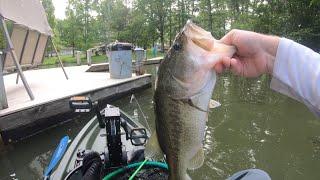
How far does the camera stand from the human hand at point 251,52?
5.64ft

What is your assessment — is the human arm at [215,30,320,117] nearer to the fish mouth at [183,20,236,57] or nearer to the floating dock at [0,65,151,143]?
the fish mouth at [183,20,236,57]

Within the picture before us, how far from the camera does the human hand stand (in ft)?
5.64

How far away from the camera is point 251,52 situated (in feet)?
5.81

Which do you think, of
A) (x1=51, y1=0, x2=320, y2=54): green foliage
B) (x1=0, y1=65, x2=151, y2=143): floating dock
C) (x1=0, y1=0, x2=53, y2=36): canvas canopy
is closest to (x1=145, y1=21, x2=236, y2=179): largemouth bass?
(x1=0, y1=65, x2=151, y2=143): floating dock

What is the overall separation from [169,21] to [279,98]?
3114cm

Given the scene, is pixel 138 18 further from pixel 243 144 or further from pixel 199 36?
pixel 199 36

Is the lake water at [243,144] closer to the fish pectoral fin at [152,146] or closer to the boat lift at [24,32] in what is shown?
the boat lift at [24,32]

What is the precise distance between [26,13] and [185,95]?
914cm

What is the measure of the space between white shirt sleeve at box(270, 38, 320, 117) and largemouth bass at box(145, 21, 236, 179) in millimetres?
227

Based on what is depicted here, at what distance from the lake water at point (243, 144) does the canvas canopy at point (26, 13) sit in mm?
2696

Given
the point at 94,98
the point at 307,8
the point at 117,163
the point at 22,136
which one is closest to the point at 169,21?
the point at 307,8

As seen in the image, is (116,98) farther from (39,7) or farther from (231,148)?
(231,148)

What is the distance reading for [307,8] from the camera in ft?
74.3

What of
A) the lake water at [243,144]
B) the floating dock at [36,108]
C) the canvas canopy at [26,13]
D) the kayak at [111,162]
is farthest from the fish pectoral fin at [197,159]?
the canvas canopy at [26,13]
